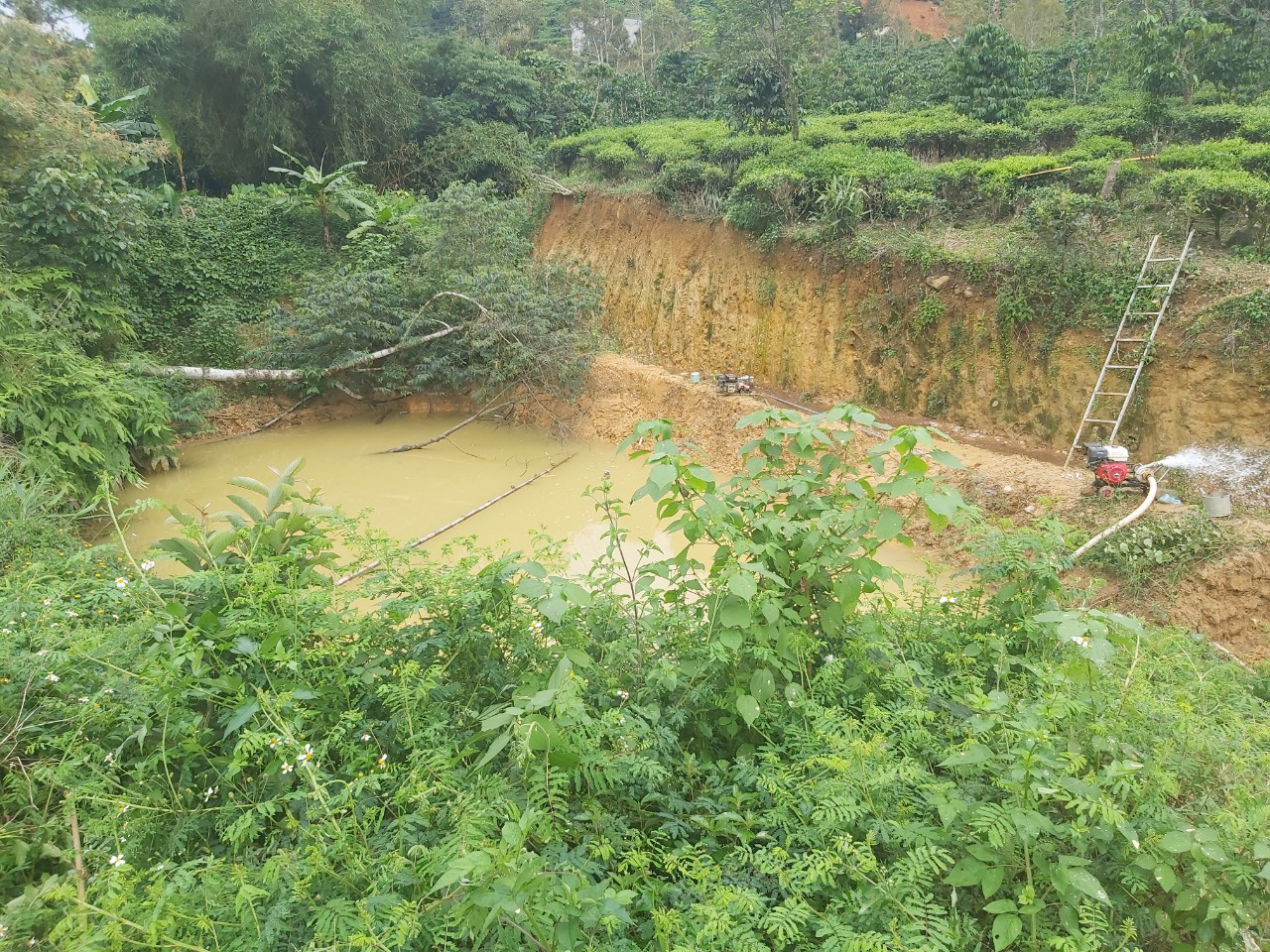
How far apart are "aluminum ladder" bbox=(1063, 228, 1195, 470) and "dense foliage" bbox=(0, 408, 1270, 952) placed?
724cm

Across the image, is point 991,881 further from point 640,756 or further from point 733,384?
point 733,384

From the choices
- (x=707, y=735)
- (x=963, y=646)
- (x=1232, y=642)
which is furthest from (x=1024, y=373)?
(x=707, y=735)

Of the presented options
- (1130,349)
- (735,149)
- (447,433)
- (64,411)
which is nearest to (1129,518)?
(1130,349)

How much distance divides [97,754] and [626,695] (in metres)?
1.79

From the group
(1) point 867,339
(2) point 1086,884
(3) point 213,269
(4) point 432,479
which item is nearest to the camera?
(2) point 1086,884

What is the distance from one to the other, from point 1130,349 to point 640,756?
989 centimetres

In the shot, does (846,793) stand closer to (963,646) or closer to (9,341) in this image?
(963,646)

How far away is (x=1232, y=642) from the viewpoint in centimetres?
682

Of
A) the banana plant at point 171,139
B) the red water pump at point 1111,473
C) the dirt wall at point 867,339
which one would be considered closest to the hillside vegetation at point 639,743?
the red water pump at point 1111,473

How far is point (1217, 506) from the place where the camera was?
738cm

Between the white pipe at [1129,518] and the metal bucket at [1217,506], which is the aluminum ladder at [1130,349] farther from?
the metal bucket at [1217,506]

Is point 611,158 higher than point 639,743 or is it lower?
higher

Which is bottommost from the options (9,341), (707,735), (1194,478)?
(1194,478)

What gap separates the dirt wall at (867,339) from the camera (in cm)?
884
